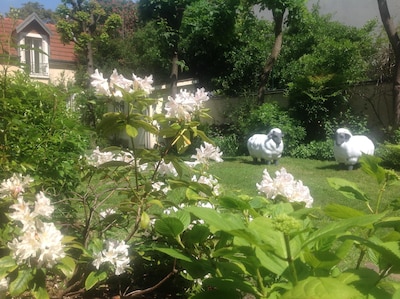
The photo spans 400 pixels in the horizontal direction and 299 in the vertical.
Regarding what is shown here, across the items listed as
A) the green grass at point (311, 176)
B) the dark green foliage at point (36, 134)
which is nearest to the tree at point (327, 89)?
the green grass at point (311, 176)

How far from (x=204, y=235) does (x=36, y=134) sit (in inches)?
55.3

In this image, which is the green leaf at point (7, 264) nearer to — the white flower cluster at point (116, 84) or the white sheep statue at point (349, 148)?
the white flower cluster at point (116, 84)

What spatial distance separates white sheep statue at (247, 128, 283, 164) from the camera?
10.5 m

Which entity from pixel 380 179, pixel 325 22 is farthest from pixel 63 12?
pixel 380 179

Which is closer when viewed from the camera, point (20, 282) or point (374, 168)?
point (374, 168)

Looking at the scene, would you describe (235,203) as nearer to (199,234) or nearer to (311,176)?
(199,234)

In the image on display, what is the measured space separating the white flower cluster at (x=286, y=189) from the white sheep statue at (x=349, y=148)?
8183mm

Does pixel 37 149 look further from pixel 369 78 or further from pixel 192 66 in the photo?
pixel 192 66

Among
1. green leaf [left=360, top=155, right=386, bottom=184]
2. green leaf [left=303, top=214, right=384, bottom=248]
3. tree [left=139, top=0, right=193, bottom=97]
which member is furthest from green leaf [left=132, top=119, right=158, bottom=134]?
tree [left=139, top=0, right=193, bottom=97]

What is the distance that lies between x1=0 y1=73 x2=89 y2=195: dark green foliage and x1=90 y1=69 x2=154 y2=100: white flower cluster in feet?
2.03

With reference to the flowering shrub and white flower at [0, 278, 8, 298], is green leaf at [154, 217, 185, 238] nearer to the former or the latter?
the flowering shrub

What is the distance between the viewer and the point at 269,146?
34.7ft

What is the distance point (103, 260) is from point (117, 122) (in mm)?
523

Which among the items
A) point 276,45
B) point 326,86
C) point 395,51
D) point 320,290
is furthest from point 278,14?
point 320,290
